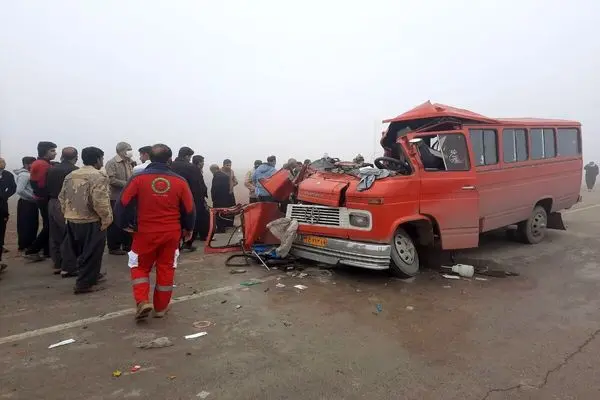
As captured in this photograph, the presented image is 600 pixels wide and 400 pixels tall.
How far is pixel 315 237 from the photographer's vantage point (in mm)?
6102

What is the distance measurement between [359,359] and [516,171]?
17.6 ft

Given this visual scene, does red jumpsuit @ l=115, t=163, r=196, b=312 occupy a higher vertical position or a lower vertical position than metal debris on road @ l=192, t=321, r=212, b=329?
higher

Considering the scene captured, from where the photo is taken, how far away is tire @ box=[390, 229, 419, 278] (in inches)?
227

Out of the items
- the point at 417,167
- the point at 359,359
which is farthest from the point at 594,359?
the point at 417,167

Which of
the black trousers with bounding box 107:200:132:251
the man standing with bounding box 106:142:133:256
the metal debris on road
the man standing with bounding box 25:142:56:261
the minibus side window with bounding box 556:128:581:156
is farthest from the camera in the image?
the minibus side window with bounding box 556:128:581:156

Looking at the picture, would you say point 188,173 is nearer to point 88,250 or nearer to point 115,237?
point 115,237

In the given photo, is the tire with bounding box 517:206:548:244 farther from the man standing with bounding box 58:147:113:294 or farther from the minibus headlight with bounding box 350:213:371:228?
the man standing with bounding box 58:147:113:294

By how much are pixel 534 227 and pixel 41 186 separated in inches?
354

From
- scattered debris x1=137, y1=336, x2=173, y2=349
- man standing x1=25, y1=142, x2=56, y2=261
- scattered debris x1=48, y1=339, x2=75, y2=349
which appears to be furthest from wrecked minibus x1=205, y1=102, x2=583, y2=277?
man standing x1=25, y1=142, x2=56, y2=261

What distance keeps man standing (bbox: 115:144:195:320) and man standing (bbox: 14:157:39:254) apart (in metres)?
3.88

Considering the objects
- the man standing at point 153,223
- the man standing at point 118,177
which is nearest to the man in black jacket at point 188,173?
the man standing at point 118,177

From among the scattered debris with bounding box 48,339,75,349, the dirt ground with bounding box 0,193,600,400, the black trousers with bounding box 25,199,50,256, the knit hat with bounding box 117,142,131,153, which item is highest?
the knit hat with bounding box 117,142,131,153

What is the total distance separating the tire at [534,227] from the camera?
8.05m

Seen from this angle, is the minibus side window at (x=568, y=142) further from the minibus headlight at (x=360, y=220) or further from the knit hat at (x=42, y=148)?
the knit hat at (x=42, y=148)
